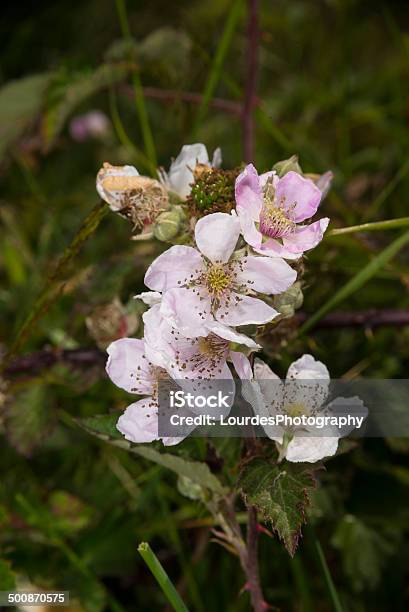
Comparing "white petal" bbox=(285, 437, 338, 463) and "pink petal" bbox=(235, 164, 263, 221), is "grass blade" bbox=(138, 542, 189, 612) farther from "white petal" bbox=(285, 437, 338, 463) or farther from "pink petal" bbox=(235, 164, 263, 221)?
"pink petal" bbox=(235, 164, 263, 221)

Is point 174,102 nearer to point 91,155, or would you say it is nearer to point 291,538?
point 91,155

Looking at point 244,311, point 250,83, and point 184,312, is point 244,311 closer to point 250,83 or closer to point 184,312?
point 184,312

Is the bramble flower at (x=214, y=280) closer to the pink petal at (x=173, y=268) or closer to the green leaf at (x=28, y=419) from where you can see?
the pink petal at (x=173, y=268)

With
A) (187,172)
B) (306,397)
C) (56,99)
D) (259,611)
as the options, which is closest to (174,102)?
(56,99)

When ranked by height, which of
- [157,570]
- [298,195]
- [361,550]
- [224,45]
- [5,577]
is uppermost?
[224,45]

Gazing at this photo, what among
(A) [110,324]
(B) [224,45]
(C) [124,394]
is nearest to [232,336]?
(A) [110,324]

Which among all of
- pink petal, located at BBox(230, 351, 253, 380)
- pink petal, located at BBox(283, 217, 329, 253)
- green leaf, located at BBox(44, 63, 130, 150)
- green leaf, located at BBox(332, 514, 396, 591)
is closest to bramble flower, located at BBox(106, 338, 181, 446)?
pink petal, located at BBox(230, 351, 253, 380)

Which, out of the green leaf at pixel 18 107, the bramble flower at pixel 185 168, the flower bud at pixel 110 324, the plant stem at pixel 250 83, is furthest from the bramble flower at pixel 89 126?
the bramble flower at pixel 185 168
